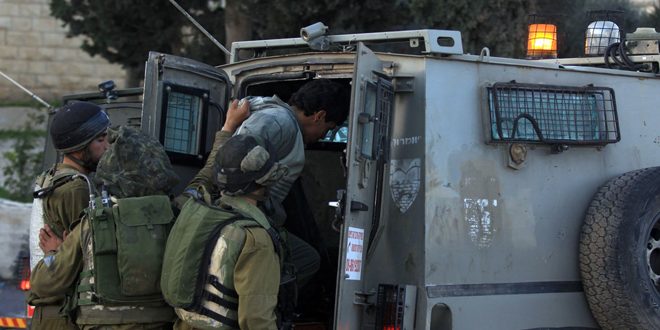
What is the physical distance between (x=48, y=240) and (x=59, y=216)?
12 cm

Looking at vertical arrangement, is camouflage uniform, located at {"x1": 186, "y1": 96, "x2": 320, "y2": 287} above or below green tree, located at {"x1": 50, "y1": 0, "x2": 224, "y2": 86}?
below

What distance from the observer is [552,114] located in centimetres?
465

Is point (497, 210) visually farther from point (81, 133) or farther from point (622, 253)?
point (81, 133)

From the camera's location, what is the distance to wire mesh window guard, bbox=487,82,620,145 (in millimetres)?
4461

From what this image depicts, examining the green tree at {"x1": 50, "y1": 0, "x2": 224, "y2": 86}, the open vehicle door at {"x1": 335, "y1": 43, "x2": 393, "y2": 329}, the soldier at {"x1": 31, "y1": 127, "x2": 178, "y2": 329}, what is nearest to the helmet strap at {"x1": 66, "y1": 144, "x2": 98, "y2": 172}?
the soldier at {"x1": 31, "y1": 127, "x2": 178, "y2": 329}

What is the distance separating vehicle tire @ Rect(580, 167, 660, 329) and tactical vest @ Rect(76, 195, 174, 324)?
6.21ft

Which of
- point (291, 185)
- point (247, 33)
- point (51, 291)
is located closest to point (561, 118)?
point (291, 185)

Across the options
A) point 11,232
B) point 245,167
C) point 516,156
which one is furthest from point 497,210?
point 11,232

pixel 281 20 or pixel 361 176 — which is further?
pixel 281 20

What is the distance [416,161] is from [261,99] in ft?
3.11

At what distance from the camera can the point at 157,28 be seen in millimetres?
12773

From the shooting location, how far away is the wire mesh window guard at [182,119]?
16.4ft

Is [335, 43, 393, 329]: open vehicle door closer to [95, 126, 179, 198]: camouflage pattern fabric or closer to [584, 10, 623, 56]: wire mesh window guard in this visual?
[95, 126, 179, 198]: camouflage pattern fabric

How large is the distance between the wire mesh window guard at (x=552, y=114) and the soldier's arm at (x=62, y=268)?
186 cm
